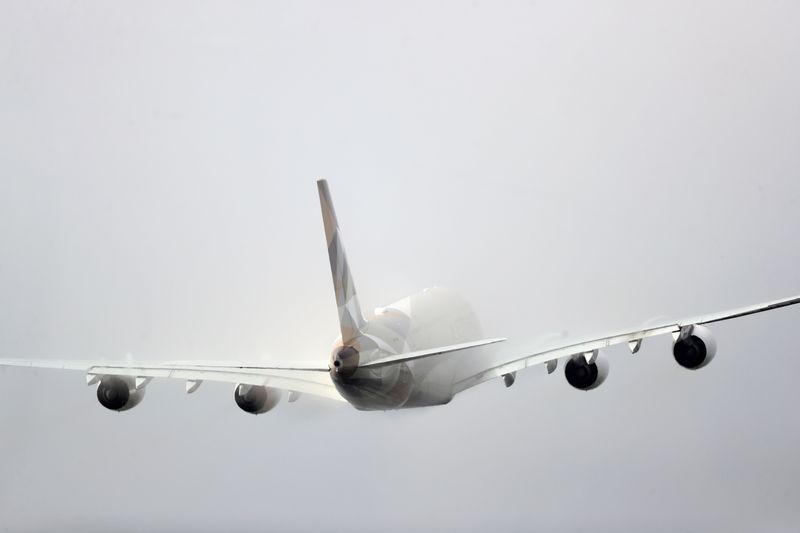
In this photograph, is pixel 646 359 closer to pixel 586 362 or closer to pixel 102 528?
pixel 586 362

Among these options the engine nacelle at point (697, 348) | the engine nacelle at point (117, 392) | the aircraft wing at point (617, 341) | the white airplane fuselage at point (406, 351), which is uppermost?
the engine nacelle at point (117, 392)

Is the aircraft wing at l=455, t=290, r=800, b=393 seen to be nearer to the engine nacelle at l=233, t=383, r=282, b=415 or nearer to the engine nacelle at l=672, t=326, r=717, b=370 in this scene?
the engine nacelle at l=672, t=326, r=717, b=370

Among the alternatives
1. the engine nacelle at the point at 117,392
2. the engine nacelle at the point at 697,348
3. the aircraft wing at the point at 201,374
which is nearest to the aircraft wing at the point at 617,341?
the engine nacelle at the point at 697,348

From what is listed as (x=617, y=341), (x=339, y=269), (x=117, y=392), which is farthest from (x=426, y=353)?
(x=117, y=392)

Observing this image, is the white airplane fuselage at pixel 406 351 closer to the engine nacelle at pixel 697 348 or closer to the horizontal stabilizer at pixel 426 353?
the horizontal stabilizer at pixel 426 353

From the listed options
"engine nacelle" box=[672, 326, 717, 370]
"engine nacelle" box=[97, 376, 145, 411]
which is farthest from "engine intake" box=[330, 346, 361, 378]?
"engine nacelle" box=[672, 326, 717, 370]
